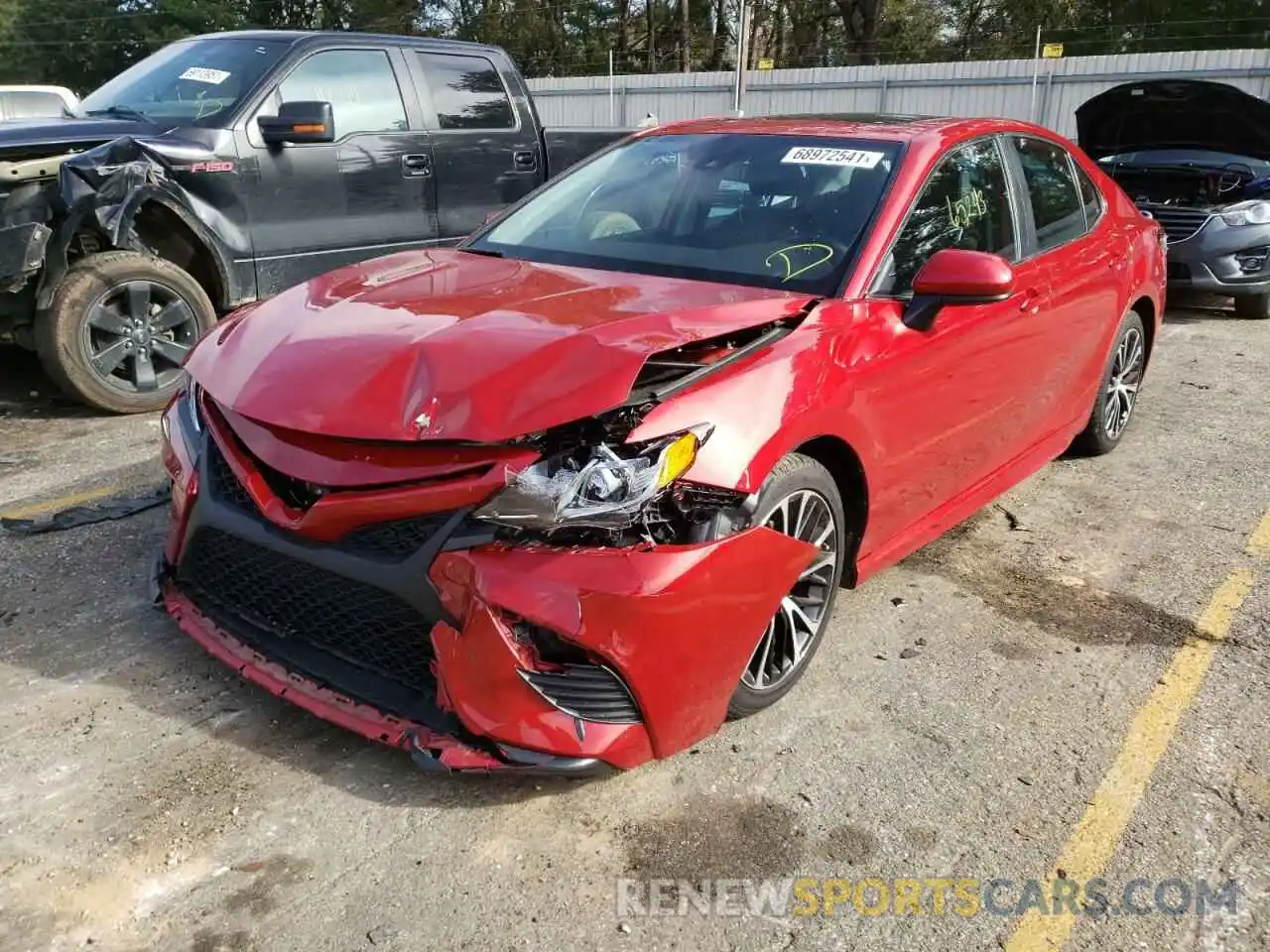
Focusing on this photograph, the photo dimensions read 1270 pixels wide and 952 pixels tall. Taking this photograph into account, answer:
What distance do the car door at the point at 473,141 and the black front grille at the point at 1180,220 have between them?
551 cm

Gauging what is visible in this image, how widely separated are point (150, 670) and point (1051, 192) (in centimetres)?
396

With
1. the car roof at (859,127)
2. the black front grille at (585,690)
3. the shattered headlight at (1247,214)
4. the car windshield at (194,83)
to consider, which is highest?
the car windshield at (194,83)

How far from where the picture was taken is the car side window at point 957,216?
339cm

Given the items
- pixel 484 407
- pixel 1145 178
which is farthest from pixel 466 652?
pixel 1145 178

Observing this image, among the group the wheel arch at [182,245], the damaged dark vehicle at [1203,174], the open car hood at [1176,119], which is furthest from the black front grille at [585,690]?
the damaged dark vehicle at [1203,174]

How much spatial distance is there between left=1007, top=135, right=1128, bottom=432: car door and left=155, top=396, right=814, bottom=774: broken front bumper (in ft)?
6.87

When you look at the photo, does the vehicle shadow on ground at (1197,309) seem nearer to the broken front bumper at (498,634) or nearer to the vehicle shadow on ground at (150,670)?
the broken front bumper at (498,634)

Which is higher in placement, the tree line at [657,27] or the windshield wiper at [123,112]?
the tree line at [657,27]

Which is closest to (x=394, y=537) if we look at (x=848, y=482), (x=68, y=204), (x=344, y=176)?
(x=848, y=482)

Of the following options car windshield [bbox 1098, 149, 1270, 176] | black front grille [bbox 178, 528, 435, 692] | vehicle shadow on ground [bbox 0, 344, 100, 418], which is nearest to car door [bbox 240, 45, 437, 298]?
vehicle shadow on ground [bbox 0, 344, 100, 418]

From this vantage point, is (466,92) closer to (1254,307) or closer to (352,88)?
(352,88)

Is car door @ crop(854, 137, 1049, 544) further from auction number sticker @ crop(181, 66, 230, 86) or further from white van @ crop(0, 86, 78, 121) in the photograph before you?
white van @ crop(0, 86, 78, 121)

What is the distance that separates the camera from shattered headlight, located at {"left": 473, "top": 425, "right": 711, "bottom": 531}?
2322 mm

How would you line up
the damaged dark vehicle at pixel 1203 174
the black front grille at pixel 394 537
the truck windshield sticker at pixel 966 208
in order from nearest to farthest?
1. the black front grille at pixel 394 537
2. the truck windshield sticker at pixel 966 208
3. the damaged dark vehicle at pixel 1203 174
